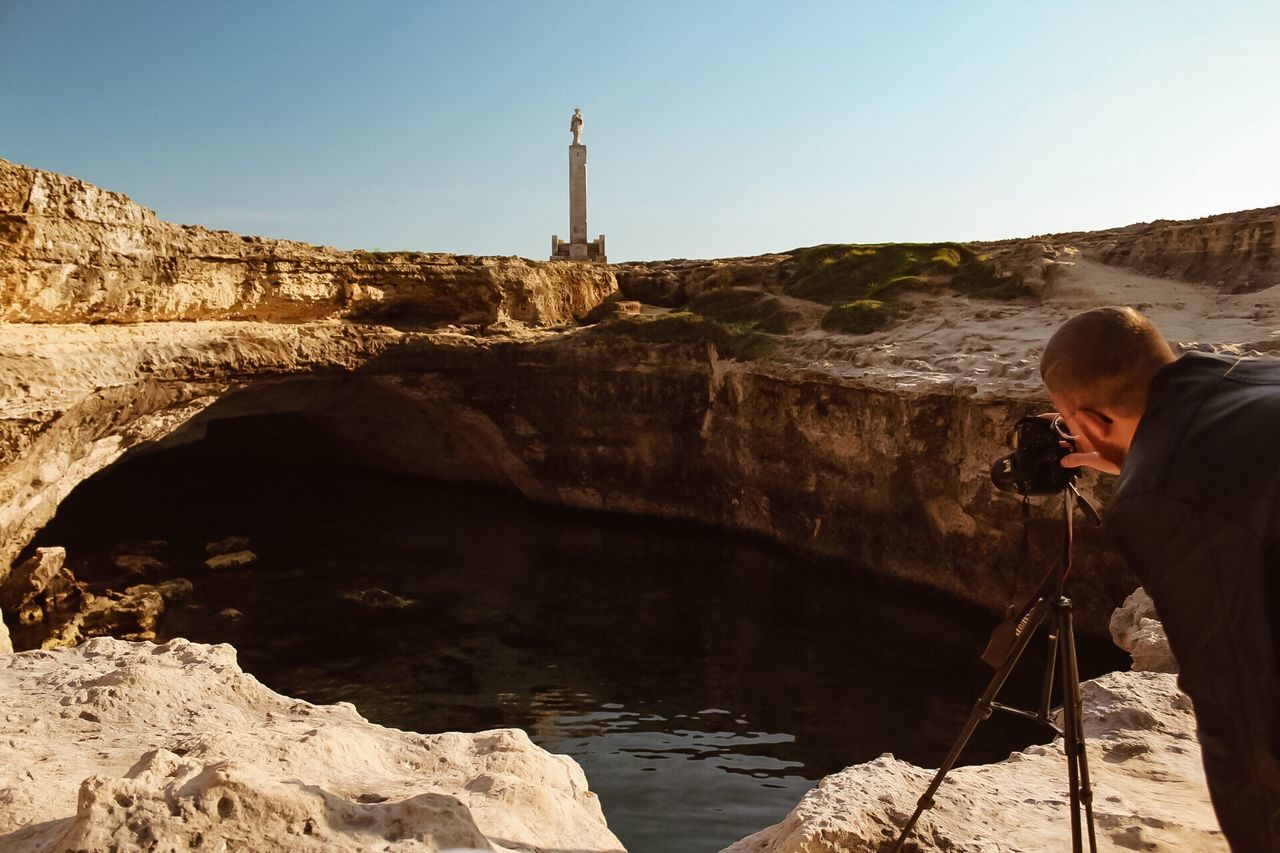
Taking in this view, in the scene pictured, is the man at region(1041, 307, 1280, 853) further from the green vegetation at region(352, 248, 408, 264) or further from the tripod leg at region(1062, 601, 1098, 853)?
the green vegetation at region(352, 248, 408, 264)

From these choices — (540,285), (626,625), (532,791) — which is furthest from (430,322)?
(532,791)

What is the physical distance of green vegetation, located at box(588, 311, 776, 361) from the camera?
16344mm

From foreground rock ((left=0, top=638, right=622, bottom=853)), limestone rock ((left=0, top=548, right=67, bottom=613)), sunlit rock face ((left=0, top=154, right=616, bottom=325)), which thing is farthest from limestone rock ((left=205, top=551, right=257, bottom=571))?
foreground rock ((left=0, top=638, right=622, bottom=853))

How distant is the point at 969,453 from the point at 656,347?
270 inches

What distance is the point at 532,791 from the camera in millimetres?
3314

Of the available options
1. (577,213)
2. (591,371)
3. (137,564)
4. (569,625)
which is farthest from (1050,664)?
(577,213)

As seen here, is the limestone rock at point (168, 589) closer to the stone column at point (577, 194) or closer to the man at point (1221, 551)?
the man at point (1221, 551)

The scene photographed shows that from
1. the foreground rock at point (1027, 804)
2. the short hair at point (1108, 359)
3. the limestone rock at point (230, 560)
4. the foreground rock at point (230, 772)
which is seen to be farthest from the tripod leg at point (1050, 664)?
the limestone rock at point (230, 560)

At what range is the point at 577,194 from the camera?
93.9 ft

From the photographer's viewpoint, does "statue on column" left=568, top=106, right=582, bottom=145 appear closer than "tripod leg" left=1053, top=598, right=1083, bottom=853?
No

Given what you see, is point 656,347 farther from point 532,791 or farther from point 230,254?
point 532,791

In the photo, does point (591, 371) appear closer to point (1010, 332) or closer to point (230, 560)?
point (230, 560)

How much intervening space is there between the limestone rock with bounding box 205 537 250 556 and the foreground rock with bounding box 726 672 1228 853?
44.0ft

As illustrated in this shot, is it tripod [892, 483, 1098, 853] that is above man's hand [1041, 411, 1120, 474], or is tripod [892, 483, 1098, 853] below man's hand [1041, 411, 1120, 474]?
below
